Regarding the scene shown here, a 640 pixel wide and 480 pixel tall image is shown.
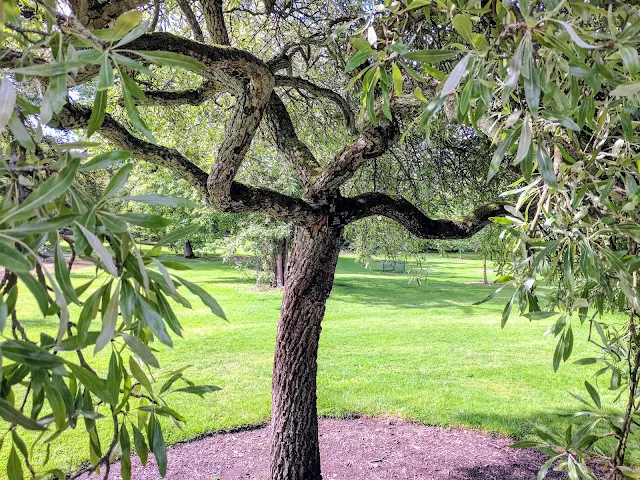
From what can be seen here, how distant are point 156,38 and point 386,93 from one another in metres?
1.53

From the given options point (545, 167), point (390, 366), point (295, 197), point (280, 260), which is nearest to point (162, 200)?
point (545, 167)

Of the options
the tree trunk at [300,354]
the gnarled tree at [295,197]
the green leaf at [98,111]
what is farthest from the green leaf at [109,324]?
the tree trunk at [300,354]

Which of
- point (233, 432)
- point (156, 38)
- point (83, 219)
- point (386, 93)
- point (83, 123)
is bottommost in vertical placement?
point (233, 432)

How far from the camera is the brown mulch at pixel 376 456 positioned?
4168mm

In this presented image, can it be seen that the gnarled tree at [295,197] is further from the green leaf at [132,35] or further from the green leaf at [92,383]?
the green leaf at [92,383]

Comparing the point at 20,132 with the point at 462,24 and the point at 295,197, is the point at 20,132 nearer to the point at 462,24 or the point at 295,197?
the point at 462,24

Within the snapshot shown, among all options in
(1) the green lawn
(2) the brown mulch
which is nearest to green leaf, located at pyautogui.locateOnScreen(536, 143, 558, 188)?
(1) the green lawn

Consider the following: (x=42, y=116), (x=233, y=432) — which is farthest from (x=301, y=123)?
(x=42, y=116)

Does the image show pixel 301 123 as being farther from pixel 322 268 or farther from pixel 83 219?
pixel 83 219

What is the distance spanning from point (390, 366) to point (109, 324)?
7553mm

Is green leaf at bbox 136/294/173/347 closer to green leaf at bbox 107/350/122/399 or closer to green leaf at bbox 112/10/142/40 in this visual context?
green leaf at bbox 107/350/122/399

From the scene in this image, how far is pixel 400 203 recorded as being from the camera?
146 inches

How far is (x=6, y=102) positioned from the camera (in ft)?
1.99

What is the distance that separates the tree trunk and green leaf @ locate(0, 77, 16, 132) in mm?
3022
